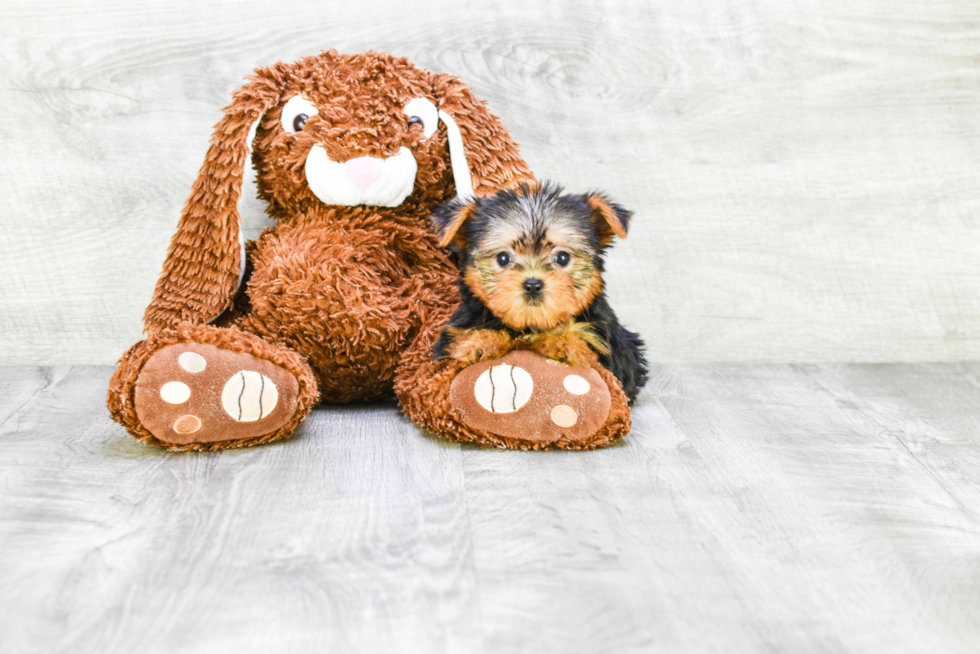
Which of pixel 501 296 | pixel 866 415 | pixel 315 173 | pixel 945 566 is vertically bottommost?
pixel 866 415

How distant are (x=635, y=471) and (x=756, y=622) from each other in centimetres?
37

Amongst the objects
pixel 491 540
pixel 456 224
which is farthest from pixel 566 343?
pixel 491 540

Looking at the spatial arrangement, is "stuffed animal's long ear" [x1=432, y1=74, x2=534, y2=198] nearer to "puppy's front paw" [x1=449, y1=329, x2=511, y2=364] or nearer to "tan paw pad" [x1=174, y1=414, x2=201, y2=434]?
"puppy's front paw" [x1=449, y1=329, x2=511, y2=364]

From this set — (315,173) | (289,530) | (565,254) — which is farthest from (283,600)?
(315,173)

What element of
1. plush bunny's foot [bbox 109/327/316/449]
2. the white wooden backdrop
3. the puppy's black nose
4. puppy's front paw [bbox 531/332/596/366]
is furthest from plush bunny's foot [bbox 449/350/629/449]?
the white wooden backdrop

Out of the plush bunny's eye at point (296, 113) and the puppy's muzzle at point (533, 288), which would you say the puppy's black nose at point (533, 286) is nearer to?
the puppy's muzzle at point (533, 288)

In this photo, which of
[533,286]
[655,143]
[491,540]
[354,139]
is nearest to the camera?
[491,540]

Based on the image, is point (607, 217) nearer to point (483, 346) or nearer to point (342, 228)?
point (483, 346)

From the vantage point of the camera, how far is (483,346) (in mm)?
1209

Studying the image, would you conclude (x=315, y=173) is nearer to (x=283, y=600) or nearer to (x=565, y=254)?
(x=565, y=254)

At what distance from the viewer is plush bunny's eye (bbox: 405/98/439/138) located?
137cm

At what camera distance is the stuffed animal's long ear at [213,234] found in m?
1.34

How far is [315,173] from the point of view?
4.34 feet

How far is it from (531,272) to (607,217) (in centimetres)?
13
